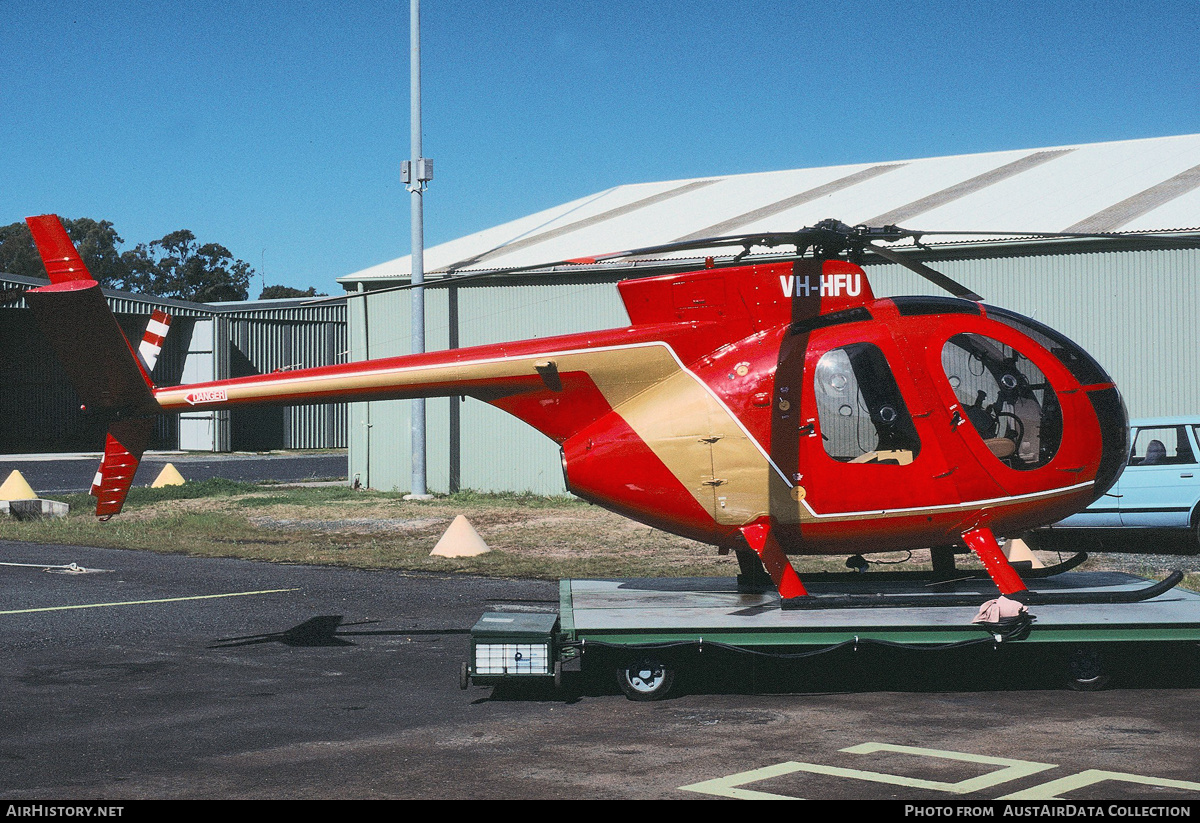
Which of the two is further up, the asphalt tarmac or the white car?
the white car

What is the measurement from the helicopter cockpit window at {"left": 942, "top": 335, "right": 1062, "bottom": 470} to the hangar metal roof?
1137cm

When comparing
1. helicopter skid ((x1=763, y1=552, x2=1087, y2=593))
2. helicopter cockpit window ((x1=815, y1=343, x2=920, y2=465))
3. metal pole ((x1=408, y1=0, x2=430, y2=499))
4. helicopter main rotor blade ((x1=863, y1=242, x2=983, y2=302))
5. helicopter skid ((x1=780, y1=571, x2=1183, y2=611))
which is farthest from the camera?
metal pole ((x1=408, y1=0, x2=430, y2=499))

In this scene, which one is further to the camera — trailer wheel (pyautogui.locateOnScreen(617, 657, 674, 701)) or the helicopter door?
the helicopter door

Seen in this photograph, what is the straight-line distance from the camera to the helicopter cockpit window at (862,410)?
10344 millimetres

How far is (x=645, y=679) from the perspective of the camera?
9344mm

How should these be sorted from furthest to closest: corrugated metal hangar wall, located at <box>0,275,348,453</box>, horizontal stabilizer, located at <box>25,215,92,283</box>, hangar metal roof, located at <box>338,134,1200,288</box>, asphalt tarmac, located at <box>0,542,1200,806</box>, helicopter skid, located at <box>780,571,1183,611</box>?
1. corrugated metal hangar wall, located at <box>0,275,348,453</box>
2. hangar metal roof, located at <box>338,134,1200,288</box>
3. horizontal stabilizer, located at <box>25,215,92,283</box>
4. helicopter skid, located at <box>780,571,1183,611</box>
5. asphalt tarmac, located at <box>0,542,1200,806</box>

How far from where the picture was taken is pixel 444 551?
58.4 ft

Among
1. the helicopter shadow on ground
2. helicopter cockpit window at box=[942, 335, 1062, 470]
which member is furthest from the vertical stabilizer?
helicopter cockpit window at box=[942, 335, 1062, 470]

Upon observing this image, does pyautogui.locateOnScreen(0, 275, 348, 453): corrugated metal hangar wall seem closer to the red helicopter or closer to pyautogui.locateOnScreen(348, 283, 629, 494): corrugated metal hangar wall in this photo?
pyautogui.locateOnScreen(348, 283, 629, 494): corrugated metal hangar wall

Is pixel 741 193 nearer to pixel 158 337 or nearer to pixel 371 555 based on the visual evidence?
pixel 371 555

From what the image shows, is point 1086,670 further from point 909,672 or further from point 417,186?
point 417,186

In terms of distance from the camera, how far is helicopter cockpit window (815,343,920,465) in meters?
10.3

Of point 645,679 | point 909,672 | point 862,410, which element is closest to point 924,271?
point 862,410

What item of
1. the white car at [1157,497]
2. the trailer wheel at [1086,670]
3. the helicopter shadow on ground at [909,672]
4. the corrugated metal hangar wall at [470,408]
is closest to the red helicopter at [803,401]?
the helicopter shadow on ground at [909,672]
